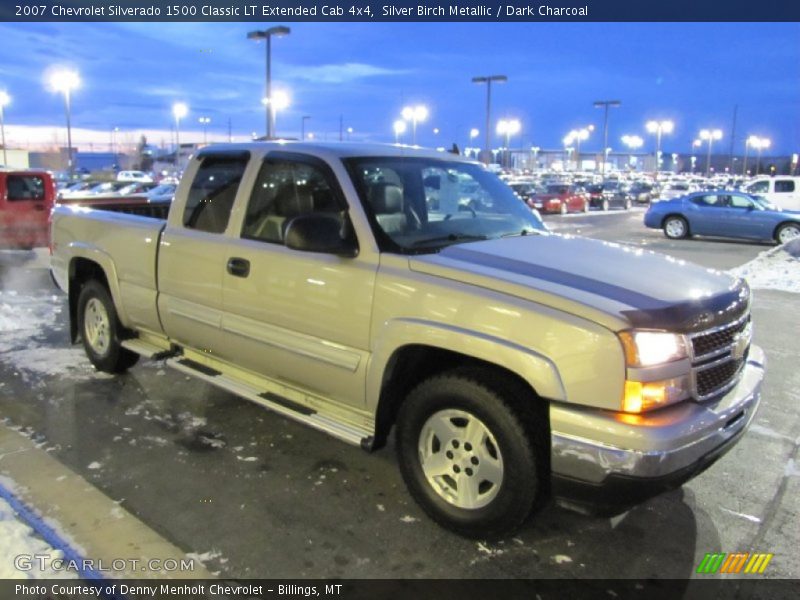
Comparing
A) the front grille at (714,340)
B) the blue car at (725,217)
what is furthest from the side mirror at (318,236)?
the blue car at (725,217)

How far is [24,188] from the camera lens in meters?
13.2

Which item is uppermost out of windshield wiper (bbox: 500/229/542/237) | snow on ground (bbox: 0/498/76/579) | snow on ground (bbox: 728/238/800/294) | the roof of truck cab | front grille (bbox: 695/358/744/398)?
the roof of truck cab

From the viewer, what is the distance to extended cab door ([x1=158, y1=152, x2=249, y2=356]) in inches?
179

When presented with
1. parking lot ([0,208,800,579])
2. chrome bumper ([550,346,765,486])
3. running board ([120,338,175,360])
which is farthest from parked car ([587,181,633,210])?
chrome bumper ([550,346,765,486])

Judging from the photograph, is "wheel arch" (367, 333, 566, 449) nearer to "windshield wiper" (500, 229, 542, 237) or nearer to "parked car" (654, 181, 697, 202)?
"windshield wiper" (500, 229, 542, 237)

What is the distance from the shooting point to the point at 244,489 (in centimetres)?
394

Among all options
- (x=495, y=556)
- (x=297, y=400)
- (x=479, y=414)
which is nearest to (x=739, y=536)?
(x=495, y=556)

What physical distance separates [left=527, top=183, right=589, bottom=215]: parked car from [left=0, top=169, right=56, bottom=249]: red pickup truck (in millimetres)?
23805

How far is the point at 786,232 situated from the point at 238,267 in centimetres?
1958

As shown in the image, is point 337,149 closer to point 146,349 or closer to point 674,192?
point 146,349

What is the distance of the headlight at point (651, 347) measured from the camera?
2828 millimetres

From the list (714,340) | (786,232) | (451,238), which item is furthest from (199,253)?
(786,232)

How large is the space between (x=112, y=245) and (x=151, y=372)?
1.25 metres

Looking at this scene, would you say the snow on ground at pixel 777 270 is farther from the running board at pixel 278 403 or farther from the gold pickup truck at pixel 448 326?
the running board at pixel 278 403
